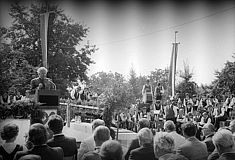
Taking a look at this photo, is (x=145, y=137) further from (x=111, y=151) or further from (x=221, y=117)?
(x=221, y=117)

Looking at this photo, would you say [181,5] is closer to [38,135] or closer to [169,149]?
[169,149]

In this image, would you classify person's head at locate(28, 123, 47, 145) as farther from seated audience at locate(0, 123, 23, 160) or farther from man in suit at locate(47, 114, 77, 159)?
man in suit at locate(47, 114, 77, 159)

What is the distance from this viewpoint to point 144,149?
2969mm

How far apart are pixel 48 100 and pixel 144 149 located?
229 cm

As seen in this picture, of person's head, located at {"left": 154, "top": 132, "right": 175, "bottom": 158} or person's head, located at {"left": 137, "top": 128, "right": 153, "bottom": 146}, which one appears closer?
person's head, located at {"left": 154, "top": 132, "right": 175, "bottom": 158}

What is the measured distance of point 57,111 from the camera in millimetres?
4949

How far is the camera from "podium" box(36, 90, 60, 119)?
4742 mm

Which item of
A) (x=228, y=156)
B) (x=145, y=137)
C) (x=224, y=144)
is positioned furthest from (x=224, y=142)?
(x=145, y=137)

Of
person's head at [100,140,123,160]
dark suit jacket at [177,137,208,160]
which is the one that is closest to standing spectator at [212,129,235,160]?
dark suit jacket at [177,137,208,160]

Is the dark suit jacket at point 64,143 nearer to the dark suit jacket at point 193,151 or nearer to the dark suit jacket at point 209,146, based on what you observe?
the dark suit jacket at point 193,151

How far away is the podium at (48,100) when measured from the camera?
4742 mm

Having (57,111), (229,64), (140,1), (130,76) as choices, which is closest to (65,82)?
(130,76)

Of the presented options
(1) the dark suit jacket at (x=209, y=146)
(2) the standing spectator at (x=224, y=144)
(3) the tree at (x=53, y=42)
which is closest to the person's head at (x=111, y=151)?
(2) the standing spectator at (x=224, y=144)

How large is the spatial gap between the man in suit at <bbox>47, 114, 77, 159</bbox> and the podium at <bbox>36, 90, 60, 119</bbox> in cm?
175
